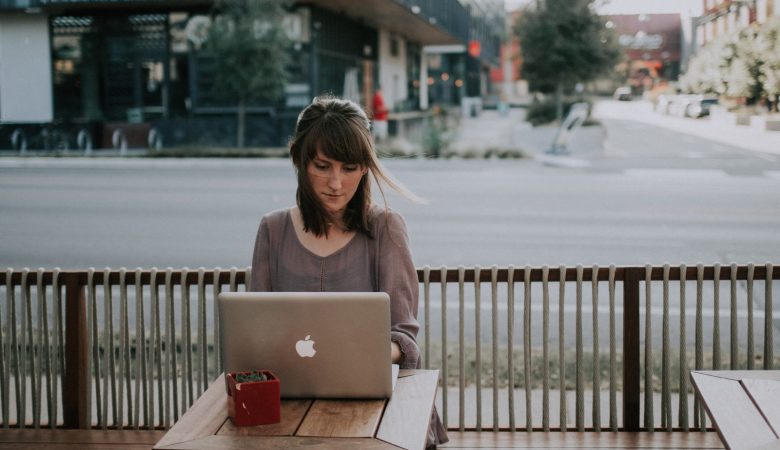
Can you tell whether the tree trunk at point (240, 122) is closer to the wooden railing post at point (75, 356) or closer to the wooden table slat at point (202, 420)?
the wooden railing post at point (75, 356)

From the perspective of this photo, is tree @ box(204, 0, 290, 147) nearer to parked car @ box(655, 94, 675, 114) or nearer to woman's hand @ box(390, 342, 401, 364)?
parked car @ box(655, 94, 675, 114)

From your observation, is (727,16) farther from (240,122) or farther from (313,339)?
(240,122)

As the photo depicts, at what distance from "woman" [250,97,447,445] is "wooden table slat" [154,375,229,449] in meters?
0.52

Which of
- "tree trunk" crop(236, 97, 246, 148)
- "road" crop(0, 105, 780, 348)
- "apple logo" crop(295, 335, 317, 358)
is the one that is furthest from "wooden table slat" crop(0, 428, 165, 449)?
"tree trunk" crop(236, 97, 246, 148)

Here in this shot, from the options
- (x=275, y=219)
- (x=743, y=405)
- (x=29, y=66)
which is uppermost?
(x=29, y=66)

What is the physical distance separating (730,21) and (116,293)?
5.60 m

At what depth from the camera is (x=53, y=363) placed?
3.98m

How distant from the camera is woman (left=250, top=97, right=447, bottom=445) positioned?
2.84 metres

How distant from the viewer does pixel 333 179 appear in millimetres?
2846

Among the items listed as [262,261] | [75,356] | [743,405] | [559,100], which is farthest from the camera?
[559,100]

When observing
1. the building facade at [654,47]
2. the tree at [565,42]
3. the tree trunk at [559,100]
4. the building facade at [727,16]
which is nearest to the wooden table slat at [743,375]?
the building facade at [727,16]

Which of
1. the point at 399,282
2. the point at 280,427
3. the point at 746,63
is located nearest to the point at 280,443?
the point at 280,427

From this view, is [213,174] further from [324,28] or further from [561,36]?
[561,36]

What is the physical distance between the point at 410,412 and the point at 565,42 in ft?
75.0
